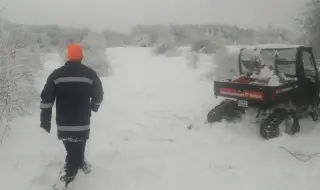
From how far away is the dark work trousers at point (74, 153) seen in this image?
4875 millimetres

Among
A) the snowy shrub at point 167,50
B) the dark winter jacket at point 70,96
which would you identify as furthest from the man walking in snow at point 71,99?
the snowy shrub at point 167,50

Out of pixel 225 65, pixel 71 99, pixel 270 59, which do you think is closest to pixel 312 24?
pixel 225 65

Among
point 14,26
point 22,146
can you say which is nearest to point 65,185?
point 22,146

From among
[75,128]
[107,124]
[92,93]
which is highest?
[92,93]

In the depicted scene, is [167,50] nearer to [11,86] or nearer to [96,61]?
[96,61]

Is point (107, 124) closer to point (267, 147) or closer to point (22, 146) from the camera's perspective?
point (22, 146)

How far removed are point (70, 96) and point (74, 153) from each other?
2.69 ft

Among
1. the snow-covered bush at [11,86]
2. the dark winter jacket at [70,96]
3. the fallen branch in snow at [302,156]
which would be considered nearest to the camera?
the dark winter jacket at [70,96]

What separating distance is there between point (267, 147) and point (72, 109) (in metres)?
3.92

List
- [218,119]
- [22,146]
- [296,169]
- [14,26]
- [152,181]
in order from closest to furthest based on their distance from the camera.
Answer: [152,181], [296,169], [22,146], [218,119], [14,26]

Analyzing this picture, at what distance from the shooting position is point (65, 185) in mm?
4867

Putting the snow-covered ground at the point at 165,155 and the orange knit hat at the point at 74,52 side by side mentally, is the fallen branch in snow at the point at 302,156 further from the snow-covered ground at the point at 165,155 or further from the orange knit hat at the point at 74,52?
the orange knit hat at the point at 74,52

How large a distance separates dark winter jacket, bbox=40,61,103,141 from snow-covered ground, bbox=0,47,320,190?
0.88 meters

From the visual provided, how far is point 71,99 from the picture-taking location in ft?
15.6
